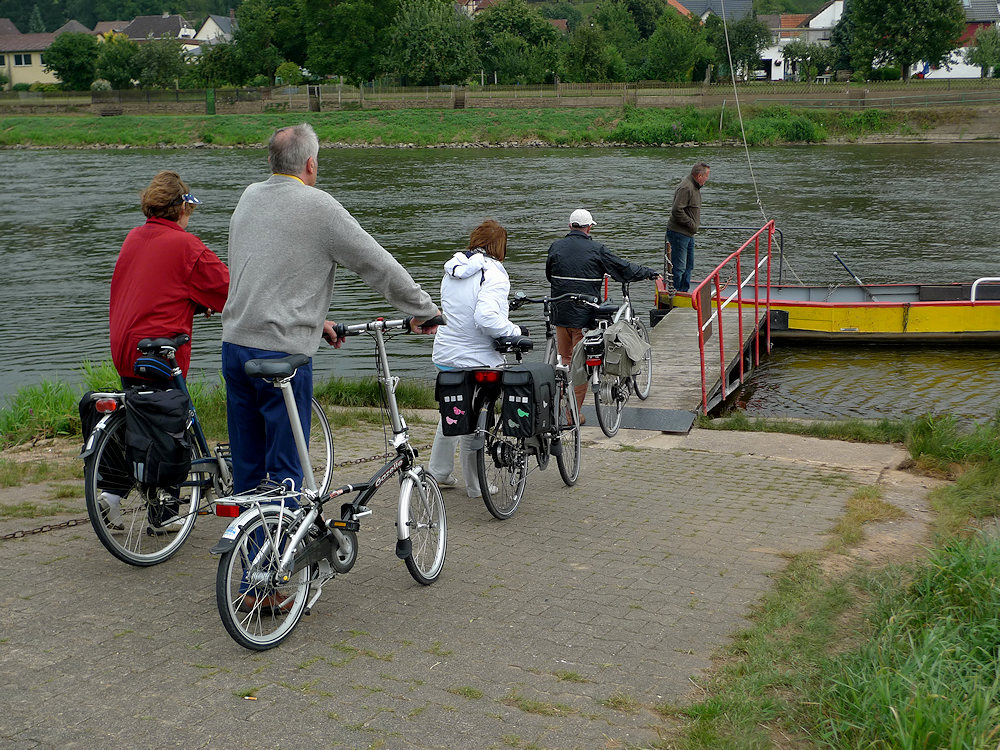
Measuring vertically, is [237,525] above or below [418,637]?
above

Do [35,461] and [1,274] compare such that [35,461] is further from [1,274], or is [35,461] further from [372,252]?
[1,274]

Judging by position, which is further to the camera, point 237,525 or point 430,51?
point 430,51

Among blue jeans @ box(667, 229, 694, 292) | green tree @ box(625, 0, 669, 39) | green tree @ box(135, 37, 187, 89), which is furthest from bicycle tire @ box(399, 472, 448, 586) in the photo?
green tree @ box(625, 0, 669, 39)

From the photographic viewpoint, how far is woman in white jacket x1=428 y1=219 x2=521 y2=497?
233 inches

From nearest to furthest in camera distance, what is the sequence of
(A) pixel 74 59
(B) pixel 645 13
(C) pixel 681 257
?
(C) pixel 681 257 < (A) pixel 74 59 < (B) pixel 645 13

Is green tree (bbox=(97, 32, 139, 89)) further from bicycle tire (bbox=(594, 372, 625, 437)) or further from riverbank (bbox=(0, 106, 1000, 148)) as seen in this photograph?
bicycle tire (bbox=(594, 372, 625, 437))

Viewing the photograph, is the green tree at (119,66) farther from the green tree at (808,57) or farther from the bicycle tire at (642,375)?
the bicycle tire at (642,375)

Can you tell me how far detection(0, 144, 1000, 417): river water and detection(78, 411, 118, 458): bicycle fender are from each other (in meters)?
9.19

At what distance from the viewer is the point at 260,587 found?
404 cm

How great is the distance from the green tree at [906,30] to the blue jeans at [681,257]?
78.3 metres

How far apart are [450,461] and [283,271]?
2551mm

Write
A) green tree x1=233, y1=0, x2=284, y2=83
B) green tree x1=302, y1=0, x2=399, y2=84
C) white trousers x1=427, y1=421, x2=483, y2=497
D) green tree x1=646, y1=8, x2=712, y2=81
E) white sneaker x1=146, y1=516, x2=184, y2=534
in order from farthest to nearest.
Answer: green tree x1=233, y1=0, x2=284, y2=83, green tree x1=302, y1=0, x2=399, y2=84, green tree x1=646, y1=8, x2=712, y2=81, white trousers x1=427, y1=421, x2=483, y2=497, white sneaker x1=146, y1=516, x2=184, y2=534

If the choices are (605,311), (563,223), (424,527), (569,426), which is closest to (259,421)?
(424,527)

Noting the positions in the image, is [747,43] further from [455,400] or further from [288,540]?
[288,540]
